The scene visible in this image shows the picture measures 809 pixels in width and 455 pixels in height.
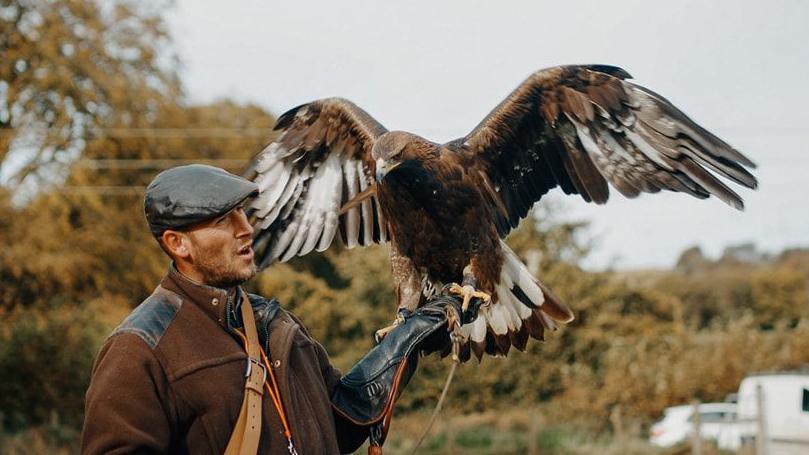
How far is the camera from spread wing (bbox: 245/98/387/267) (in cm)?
526

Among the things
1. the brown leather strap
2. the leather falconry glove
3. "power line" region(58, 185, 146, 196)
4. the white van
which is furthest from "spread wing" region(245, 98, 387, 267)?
"power line" region(58, 185, 146, 196)

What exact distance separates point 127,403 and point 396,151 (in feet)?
8.11

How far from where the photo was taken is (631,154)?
15.7ft

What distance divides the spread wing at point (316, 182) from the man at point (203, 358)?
8.04 ft

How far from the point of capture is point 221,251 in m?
2.59

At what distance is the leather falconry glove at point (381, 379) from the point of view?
119 inches

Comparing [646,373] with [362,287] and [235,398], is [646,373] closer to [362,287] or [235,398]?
[362,287]

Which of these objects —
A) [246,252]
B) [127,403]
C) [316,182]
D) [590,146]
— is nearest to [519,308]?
[590,146]

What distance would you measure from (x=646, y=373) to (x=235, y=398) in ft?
48.2

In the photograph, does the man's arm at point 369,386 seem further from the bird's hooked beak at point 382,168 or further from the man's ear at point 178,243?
the bird's hooked beak at point 382,168

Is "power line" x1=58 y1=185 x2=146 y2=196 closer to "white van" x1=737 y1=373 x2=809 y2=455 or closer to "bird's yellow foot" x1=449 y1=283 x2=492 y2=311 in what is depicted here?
"white van" x1=737 y1=373 x2=809 y2=455

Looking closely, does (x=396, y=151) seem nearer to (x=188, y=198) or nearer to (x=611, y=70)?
(x=611, y=70)

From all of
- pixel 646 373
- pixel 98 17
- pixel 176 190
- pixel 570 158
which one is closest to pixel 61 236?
pixel 98 17

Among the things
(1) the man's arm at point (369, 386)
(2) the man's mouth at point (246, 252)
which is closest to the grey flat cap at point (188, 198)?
(2) the man's mouth at point (246, 252)
